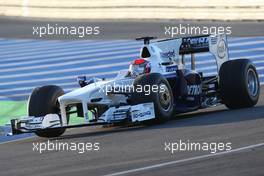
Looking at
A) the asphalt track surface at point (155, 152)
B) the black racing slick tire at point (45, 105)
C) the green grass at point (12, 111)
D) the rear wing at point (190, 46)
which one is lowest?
the asphalt track surface at point (155, 152)

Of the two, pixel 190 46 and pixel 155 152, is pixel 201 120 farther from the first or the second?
pixel 155 152

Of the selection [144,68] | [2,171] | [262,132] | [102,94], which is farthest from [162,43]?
[2,171]

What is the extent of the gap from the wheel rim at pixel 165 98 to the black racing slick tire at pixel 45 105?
4.97 feet

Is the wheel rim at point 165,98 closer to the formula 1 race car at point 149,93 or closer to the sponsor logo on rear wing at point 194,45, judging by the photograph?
the formula 1 race car at point 149,93

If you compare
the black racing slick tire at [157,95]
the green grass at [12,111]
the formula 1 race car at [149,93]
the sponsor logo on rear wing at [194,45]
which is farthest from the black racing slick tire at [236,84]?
the green grass at [12,111]

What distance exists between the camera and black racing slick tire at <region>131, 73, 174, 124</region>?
13.1 m

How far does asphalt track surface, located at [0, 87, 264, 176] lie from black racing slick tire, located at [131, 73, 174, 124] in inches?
7.2

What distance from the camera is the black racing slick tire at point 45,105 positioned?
526 inches

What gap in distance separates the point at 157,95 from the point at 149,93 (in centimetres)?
13

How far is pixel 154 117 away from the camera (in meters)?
13.3

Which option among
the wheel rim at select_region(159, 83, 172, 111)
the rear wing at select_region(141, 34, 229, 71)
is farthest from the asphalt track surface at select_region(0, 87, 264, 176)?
the rear wing at select_region(141, 34, 229, 71)

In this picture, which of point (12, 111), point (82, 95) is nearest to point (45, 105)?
point (82, 95)

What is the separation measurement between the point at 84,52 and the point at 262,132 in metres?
15.3
